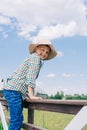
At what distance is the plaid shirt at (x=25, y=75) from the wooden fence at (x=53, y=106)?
192 mm

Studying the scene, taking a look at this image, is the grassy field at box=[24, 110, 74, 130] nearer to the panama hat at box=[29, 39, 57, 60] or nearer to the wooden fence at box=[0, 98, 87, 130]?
the wooden fence at box=[0, 98, 87, 130]

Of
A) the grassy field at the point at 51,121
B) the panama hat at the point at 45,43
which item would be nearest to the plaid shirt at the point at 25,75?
the panama hat at the point at 45,43

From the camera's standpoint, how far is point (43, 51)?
4863 mm

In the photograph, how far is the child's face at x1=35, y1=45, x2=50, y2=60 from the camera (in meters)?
4.81

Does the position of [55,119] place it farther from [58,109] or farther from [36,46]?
[58,109]

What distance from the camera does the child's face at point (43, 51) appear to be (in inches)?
189

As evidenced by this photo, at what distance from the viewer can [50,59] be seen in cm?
512

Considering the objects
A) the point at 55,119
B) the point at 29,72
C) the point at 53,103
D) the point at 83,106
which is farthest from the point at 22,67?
the point at 55,119

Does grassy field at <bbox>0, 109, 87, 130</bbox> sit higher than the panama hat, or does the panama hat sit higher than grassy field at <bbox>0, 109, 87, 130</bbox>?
the panama hat

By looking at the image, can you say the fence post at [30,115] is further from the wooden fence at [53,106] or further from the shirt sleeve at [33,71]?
the shirt sleeve at [33,71]

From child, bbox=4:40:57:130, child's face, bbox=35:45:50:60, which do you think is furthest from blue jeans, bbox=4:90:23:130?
child's face, bbox=35:45:50:60

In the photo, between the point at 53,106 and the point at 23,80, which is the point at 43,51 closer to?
the point at 23,80

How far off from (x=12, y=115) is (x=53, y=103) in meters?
0.99

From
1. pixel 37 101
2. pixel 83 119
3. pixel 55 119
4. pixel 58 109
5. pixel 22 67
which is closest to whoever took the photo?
pixel 83 119
